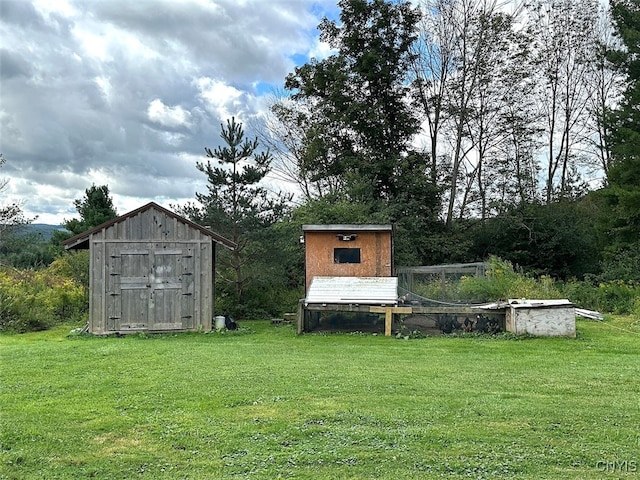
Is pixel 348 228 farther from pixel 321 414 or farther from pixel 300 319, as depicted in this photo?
pixel 321 414

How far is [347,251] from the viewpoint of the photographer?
51.0ft

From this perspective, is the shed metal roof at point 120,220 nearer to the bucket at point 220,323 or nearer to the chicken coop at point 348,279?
the bucket at point 220,323

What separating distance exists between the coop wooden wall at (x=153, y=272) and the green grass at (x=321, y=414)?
353 centimetres

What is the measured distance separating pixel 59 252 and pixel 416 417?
22.8 meters

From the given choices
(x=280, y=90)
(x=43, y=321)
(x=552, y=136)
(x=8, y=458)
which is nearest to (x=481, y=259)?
(x=552, y=136)

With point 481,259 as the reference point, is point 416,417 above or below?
below

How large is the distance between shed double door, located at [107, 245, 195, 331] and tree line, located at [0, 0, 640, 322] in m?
7.32

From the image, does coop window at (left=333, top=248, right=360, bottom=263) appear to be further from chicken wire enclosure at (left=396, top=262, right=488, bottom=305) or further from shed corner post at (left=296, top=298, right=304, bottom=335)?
shed corner post at (left=296, top=298, right=304, bottom=335)

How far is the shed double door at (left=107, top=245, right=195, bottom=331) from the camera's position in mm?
12812

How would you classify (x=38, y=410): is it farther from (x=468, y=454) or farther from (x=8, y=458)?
(x=468, y=454)

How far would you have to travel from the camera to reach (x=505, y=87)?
88.6 feet

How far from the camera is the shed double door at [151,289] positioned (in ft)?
42.0

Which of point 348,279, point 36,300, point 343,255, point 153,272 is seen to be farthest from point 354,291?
point 36,300

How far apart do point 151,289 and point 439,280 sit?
7.59 meters
